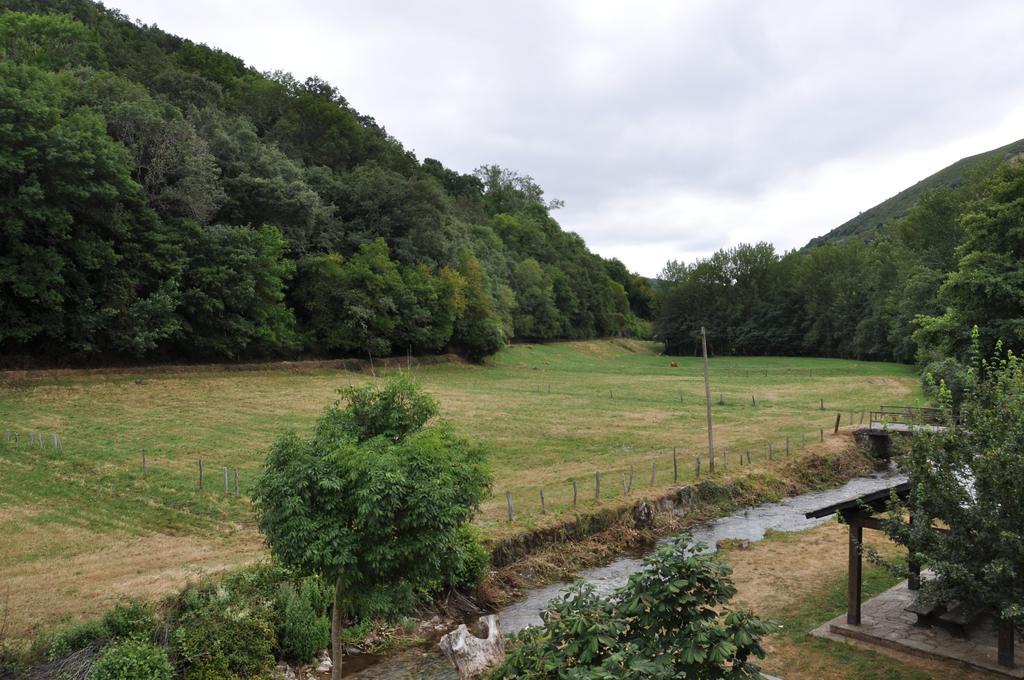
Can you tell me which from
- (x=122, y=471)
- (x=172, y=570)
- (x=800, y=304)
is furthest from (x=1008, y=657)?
(x=800, y=304)

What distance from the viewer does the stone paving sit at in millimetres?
12500

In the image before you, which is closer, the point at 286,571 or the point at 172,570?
the point at 286,571

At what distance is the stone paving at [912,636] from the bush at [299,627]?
10724 mm

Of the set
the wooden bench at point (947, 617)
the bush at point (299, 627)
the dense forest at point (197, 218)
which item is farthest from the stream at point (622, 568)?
the dense forest at point (197, 218)

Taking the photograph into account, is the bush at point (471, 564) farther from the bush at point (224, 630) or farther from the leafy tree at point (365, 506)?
the leafy tree at point (365, 506)

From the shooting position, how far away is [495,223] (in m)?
124

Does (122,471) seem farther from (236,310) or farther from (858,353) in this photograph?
(858,353)

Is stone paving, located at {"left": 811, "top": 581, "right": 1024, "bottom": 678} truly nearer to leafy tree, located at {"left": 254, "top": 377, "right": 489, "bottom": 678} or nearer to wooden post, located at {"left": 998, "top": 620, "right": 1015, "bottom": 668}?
wooden post, located at {"left": 998, "top": 620, "right": 1015, "bottom": 668}

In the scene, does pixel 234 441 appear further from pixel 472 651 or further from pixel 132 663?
pixel 472 651

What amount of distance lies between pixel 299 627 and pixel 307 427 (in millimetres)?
23598

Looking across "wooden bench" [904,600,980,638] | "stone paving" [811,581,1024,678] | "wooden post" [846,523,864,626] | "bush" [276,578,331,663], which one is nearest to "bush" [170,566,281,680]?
"bush" [276,578,331,663]

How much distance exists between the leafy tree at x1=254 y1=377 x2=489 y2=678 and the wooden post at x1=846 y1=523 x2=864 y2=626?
28.1 feet

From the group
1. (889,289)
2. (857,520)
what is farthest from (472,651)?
(889,289)

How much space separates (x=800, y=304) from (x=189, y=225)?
93.0 meters
